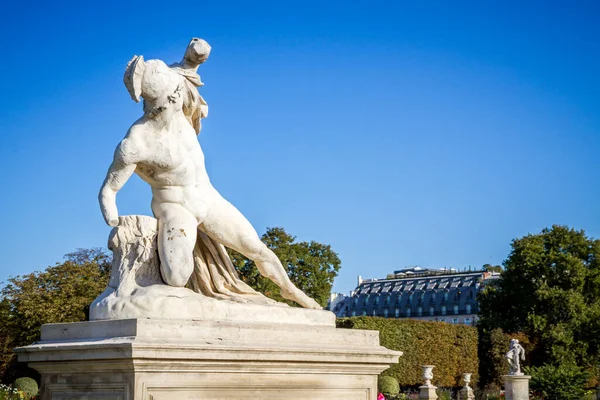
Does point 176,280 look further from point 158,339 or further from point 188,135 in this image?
point 188,135

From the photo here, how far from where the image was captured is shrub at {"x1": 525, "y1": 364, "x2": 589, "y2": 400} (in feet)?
106

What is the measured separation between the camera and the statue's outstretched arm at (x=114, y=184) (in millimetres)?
6625

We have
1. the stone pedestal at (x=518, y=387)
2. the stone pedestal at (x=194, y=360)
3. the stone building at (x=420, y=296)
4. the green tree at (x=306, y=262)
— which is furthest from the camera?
the stone building at (x=420, y=296)

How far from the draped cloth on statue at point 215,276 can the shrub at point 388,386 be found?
1027 inches

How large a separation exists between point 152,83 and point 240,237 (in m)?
1.40

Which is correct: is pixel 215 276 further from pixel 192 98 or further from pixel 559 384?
pixel 559 384

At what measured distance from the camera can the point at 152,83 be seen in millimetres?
6734

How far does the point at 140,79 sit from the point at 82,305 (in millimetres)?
20891

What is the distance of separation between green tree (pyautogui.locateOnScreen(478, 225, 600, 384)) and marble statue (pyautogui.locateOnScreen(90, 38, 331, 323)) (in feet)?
123

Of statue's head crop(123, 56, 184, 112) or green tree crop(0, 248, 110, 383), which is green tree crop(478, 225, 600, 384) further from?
statue's head crop(123, 56, 184, 112)

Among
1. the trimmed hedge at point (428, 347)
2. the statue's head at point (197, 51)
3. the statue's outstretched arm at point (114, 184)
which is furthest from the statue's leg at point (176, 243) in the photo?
the trimmed hedge at point (428, 347)

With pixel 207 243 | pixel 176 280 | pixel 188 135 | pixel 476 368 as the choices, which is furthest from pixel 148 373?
pixel 476 368

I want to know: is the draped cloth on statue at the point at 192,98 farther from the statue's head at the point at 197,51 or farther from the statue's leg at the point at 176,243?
the statue's leg at the point at 176,243

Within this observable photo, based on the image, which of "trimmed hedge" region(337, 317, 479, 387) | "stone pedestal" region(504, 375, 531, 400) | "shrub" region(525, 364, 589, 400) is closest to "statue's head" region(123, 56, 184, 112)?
"stone pedestal" region(504, 375, 531, 400)
